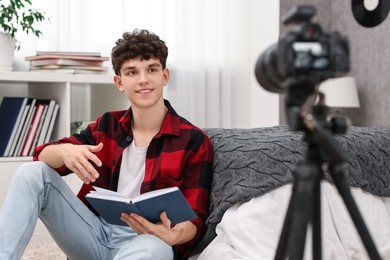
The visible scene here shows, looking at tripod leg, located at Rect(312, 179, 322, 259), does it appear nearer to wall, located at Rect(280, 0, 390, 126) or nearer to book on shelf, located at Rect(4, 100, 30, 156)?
book on shelf, located at Rect(4, 100, 30, 156)

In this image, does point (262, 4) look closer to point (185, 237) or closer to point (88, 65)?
point (88, 65)

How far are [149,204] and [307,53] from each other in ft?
2.44

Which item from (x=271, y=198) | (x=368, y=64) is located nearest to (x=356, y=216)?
(x=271, y=198)

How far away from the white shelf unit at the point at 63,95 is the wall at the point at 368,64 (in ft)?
3.37

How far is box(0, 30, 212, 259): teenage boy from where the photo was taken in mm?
1609

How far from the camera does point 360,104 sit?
10.5ft

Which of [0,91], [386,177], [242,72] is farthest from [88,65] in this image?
[386,177]

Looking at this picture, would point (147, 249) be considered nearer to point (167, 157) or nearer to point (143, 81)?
point (167, 157)

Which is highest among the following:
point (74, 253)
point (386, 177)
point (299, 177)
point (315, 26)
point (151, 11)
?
point (151, 11)

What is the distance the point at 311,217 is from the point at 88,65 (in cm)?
213

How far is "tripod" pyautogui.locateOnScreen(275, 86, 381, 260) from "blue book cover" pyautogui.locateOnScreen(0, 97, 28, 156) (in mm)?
2057

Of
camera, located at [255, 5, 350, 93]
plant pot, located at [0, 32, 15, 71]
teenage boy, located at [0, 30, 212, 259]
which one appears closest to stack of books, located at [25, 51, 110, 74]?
plant pot, located at [0, 32, 15, 71]

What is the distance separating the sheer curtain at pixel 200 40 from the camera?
3.13m

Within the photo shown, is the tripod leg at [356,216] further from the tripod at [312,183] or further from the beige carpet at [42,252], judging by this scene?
the beige carpet at [42,252]
